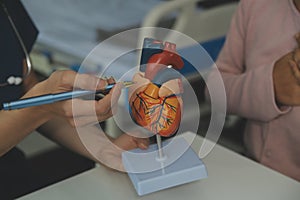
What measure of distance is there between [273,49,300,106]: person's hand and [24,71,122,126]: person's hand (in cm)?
39

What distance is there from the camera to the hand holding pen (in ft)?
2.20

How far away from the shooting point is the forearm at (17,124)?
772 mm

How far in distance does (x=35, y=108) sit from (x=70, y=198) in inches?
5.9

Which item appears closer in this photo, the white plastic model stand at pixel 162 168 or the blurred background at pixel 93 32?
the white plastic model stand at pixel 162 168

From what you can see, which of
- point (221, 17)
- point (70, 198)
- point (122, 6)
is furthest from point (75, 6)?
point (70, 198)

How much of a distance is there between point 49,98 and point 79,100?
5cm

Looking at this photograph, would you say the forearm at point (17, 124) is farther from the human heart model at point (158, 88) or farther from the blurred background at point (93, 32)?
the blurred background at point (93, 32)

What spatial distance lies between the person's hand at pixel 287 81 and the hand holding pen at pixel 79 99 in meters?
0.39

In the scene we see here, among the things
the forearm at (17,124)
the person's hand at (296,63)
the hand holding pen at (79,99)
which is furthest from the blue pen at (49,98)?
the person's hand at (296,63)

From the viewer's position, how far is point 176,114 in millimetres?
664

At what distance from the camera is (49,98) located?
0.66 metres

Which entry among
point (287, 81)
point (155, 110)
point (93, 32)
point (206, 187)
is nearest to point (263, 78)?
point (287, 81)

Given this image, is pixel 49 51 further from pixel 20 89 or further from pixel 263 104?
pixel 263 104

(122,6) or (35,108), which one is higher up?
(35,108)
